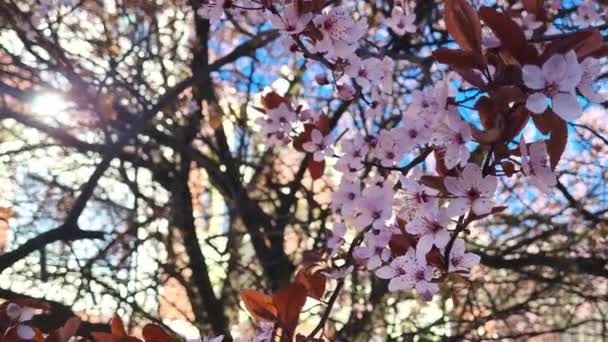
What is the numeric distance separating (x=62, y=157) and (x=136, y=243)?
73 cm

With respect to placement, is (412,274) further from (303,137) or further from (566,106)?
(303,137)

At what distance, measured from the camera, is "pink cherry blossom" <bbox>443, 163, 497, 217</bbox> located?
104cm

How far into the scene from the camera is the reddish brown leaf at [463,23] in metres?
0.99

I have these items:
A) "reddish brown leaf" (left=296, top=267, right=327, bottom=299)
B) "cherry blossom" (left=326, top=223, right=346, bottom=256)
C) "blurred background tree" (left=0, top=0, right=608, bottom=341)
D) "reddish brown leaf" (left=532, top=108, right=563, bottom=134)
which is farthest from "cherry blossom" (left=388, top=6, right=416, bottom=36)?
"reddish brown leaf" (left=532, top=108, right=563, bottom=134)

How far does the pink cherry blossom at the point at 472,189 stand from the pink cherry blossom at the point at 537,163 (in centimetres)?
6

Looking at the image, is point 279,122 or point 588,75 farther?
point 279,122

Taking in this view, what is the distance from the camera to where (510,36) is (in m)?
0.94

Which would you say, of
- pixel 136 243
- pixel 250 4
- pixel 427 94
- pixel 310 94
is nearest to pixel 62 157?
pixel 136 243

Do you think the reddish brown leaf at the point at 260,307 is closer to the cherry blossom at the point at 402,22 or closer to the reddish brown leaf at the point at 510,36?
the reddish brown leaf at the point at 510,36

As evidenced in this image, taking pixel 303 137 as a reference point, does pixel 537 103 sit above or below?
below

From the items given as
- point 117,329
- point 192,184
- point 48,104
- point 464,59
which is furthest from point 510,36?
point 192,184

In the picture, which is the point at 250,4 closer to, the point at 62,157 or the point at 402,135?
the point at 402,135

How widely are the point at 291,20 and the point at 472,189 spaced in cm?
56

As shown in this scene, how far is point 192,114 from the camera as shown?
13.1 feet
